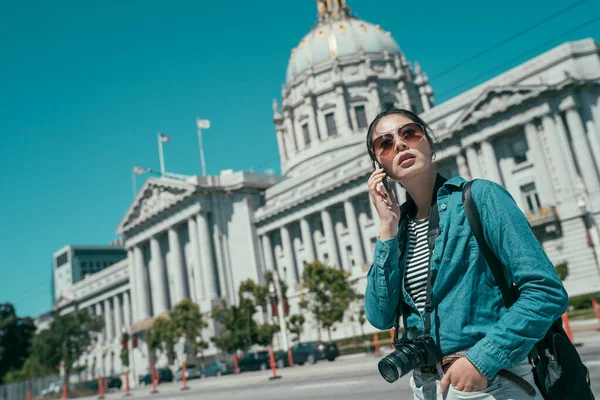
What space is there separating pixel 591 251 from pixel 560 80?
1194 cm

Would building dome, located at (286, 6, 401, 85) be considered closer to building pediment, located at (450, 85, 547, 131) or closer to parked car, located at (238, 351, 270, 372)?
building pediment, located at (450, 85, 547, 131)

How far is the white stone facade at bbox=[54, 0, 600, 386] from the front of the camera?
39.4 metres

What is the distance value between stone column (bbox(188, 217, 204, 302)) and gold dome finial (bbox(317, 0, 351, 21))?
4554 cm

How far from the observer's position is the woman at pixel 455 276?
2.54m

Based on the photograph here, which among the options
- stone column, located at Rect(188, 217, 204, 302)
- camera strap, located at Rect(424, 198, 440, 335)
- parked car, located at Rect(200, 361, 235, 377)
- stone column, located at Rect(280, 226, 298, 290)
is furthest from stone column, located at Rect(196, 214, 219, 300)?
camera strap, located at Rect(424, 198, 440, 335)

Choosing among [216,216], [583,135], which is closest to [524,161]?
[583,135]

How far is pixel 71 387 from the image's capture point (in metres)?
59.3

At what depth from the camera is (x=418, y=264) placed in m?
3.13

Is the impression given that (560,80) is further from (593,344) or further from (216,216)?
(216,216)

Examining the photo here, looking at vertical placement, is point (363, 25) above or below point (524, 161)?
above

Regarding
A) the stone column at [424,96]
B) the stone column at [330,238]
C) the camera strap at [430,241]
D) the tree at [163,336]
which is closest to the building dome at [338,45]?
the stone column at [424,96]

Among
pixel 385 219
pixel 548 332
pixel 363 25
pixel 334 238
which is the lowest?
pixel 548 332

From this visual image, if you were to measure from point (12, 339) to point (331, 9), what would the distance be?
218ft

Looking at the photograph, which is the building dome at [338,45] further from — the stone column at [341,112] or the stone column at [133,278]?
the stone column at [133,278]
